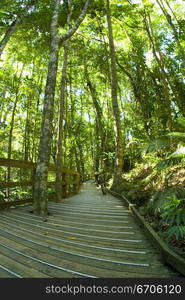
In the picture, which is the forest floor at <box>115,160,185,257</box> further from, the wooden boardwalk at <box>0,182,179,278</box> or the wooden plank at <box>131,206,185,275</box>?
the wooden boardwalk at <box>0,182,179,278</box>

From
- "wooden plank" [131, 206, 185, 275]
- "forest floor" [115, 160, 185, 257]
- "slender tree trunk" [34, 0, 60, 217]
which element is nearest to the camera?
"wooden plank" [131, 206, 185, 275]

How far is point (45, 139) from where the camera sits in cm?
530

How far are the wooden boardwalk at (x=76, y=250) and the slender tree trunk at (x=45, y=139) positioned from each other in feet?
2.62

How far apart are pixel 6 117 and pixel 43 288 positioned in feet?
41.6

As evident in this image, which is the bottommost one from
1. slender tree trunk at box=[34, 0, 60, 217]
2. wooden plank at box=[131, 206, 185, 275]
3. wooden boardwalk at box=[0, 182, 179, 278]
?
wooden boardwalk at box=[0, 182, 179, 278]

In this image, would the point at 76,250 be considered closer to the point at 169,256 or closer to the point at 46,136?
the point at 169,256

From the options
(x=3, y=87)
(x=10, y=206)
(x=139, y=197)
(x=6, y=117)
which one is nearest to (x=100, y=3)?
(x=3, y=87)

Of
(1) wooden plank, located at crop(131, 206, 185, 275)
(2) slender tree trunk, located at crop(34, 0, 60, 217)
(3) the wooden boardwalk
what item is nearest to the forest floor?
(1) wooden plank, located at crop(131, 206, 185, 275)

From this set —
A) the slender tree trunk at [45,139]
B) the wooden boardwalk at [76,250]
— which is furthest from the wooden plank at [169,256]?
the slender tree trunk at [45,139]

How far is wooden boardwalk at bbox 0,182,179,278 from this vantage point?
2.03m

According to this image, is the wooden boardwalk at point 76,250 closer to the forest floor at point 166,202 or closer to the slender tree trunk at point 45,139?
the forest floor at point 166,202

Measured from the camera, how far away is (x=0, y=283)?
1763 millimetres

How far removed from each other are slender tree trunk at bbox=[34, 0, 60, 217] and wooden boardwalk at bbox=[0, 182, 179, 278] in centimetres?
80

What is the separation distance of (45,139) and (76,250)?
332cm
